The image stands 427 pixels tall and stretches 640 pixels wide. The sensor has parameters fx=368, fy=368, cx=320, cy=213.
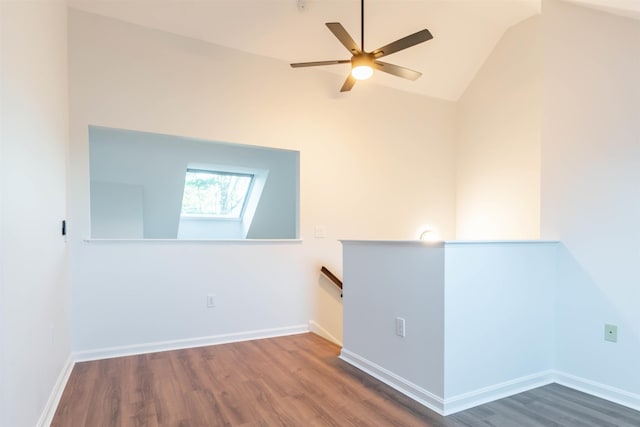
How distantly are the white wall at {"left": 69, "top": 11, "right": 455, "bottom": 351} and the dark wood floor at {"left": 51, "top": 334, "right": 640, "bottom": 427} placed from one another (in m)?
0.54

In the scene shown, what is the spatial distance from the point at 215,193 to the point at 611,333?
487 centimetres

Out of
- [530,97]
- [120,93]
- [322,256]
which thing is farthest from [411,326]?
[120,93]

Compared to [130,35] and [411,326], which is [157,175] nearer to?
[130,35]

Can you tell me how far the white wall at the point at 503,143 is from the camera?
11.7ft

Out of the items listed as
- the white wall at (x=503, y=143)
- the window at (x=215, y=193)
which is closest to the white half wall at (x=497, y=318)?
the white wall at (x=503, y=143)

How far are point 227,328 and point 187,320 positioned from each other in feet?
1.22

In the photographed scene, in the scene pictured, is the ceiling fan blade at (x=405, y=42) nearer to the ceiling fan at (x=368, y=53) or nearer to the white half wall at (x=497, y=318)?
the ceiling fan at (x=368, y=53)

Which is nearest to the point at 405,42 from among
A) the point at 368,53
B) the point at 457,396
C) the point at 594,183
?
the point at 368,53

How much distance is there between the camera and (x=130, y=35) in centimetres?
310

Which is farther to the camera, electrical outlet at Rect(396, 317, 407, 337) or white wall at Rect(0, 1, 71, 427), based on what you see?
electrical outlet at Rect(396, 317, 407, 337)

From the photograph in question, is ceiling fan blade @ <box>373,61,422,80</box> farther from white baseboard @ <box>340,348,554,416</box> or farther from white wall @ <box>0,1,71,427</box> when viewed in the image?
white baseboard @ <box>340,348,554,416</box>

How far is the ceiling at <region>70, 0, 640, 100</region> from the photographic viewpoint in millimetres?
3098

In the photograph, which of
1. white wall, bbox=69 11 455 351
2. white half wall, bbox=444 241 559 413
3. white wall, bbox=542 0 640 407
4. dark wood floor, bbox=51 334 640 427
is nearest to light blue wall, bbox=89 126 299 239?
white wall, bbox=69 11 455 351

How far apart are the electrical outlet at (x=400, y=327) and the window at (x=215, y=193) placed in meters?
3.64
